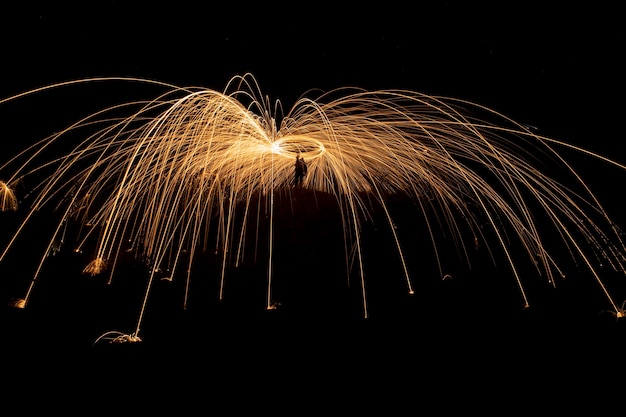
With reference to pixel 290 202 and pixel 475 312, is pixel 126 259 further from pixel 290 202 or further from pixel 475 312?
pixel 475 312

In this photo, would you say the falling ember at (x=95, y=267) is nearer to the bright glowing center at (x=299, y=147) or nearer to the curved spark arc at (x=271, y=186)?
the curved spark arc at (x=271, y=186)

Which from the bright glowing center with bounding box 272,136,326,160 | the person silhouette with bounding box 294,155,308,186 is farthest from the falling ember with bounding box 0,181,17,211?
the person silhouette with bounding box 294,155,308,186

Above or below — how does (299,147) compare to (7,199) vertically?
above

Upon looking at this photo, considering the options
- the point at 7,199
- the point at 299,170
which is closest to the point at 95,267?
the point at 7,199

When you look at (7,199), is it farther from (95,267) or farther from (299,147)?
(299,147)

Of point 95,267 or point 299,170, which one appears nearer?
point 95,267

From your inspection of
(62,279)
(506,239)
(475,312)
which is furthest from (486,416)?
(62,279)

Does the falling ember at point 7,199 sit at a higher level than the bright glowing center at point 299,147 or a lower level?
lower

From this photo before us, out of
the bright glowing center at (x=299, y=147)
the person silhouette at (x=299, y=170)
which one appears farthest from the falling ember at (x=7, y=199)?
the person silhouette at (x=299, y=170)

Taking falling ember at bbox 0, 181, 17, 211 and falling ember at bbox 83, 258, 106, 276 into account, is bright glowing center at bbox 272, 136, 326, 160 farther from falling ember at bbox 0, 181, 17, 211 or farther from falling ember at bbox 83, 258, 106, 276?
falling ember at bbox 0, 181, 17, 211
